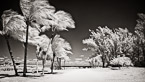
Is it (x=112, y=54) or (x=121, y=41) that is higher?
(x=121, y=41)

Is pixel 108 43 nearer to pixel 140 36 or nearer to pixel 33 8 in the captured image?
pixel 140 36

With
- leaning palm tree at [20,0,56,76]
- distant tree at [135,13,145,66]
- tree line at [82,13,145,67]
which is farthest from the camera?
tree line at [82,13,145,67]

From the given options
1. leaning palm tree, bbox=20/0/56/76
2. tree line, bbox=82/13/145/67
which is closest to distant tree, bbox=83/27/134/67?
tree line, bbox=82/13/145/67

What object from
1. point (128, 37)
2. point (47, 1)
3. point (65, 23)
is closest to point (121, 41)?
point (128, 37)

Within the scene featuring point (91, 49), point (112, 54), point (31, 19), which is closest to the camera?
point (31, 19)

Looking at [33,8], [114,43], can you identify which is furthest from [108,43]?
[33,8]

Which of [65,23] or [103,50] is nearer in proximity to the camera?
[65,23]

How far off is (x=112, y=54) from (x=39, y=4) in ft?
75.2

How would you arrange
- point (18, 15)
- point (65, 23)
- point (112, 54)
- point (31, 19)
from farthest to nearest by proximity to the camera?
point (112, 54) < point (65, 23) < point (31, 19) < point (18, 15)

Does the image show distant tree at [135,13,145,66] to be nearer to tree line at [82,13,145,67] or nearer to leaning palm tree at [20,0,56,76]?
tree line at [82,13,145,67]

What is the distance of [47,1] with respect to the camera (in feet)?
55.2

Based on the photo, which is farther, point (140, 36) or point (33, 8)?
point (140, 36)

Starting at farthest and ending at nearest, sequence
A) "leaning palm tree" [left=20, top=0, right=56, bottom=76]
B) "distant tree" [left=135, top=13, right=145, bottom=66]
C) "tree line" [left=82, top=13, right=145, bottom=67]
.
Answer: "tree line" [left=82, top=13, right=145, bottom=67]
"distant tree" [left=135, top=13, right=145, bottom=66]
"leaning palm tree" [left=20, top=0, right=56, bottom=76]

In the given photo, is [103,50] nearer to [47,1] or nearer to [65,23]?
[65,23]
